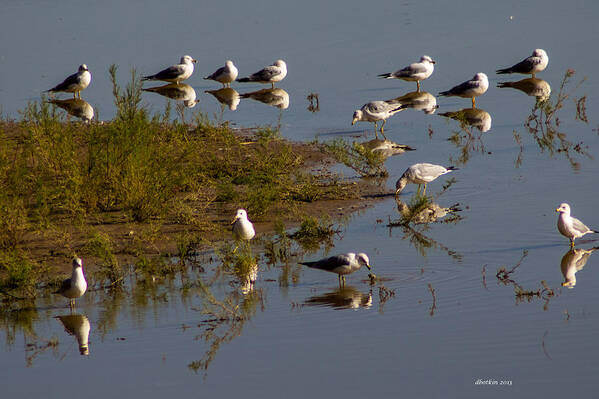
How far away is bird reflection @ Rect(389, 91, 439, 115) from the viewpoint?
65.8 ft

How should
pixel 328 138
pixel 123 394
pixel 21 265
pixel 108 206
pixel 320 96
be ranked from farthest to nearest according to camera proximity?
pixel 320 96
pixel 328 138
pixel 108 206
pixel 21 265
pixel 123 394

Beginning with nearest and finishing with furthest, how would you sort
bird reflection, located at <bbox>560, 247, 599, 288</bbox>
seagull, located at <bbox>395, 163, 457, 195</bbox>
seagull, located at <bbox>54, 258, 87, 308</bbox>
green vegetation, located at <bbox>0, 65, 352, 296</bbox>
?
seagull, located at <bbox>54, 258, 87, 308</bbox>
bird reflection, located at <bbox>560, 247, 599, 288</bbox>
green vegetation, located at <bbox>0, 65, 352, 296</bbox>
seagull, located at <bbox>395, 163, 457, 195</bbox>

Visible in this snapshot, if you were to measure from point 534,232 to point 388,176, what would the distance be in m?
3.71

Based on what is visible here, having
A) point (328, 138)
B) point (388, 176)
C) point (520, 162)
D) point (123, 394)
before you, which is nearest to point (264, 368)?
point (123, 394)

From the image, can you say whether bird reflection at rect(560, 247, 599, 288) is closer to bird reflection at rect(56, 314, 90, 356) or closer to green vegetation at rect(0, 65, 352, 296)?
green vegetation at rect(0, 65, 352, 296)

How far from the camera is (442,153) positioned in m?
16.2

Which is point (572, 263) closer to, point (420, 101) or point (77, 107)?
point (420, 101)

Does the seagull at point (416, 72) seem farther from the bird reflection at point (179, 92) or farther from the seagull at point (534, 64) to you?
the bird reflection at point (179, 92)

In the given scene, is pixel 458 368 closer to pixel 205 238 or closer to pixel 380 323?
pixel 380 323

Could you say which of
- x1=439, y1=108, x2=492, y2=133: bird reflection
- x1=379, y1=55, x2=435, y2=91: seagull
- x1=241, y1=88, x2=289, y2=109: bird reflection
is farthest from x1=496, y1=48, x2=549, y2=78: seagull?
x1=241, y1=88, x2=289, y2=109: bird reflection

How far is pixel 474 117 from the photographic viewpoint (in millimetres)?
18812

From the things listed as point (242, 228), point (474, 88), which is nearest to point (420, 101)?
point (474, 88)

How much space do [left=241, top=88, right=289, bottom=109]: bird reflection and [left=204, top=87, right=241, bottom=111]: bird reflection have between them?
0.95ft

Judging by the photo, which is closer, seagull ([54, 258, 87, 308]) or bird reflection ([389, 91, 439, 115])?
seagull ([54, 258, 87, 308])
